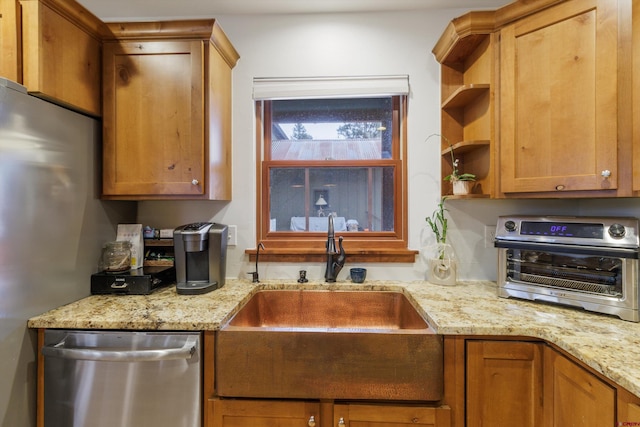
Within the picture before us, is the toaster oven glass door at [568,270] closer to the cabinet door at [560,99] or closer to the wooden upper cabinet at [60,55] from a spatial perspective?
the cabinet door at [560,99]

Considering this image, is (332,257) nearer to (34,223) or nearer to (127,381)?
(127,381)

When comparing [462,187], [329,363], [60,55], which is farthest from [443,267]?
[60,55]

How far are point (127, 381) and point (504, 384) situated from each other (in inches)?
55.8

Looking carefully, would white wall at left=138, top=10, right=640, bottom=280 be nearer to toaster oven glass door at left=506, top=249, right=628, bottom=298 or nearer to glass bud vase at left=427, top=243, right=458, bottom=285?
glass bud vase at left=427, top=243, right=458, bottom=285

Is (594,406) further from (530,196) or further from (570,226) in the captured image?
(530,196)

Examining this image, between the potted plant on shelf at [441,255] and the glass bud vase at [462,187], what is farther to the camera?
the potted plant on shelf at [441,255]

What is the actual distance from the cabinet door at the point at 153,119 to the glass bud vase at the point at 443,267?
4.45ft

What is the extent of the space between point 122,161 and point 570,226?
7.00 ft

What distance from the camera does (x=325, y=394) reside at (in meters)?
1.10

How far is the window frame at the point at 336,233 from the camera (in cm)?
180

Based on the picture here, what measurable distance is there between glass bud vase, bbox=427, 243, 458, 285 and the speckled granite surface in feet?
0.47

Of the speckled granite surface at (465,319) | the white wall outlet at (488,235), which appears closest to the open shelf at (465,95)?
the white wall outlet at (488,235)

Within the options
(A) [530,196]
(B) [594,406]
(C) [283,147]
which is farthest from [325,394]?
(C) [283,147]

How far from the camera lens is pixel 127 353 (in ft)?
3.65
